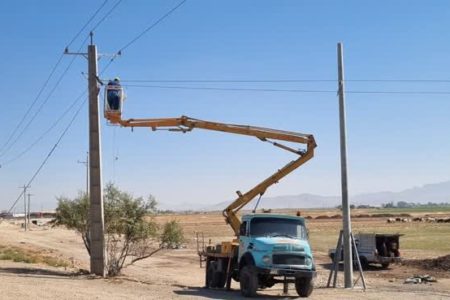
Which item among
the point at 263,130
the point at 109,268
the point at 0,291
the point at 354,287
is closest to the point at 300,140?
the point at 263,130

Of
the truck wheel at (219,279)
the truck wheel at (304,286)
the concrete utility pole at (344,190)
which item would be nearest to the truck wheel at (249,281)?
the truck wheel at (304,286)

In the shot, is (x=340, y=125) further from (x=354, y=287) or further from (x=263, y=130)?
(x=354, y=287)

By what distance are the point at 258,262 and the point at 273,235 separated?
3.89ft

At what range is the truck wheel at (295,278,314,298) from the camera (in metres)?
22.0

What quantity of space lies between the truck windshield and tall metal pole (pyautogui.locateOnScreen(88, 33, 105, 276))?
9249mm

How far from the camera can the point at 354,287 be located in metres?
25.9

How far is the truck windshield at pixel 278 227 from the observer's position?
2239 cm

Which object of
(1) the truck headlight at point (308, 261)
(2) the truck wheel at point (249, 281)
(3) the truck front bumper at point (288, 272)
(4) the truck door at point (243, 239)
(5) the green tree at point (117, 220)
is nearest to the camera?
(3) the truck front bumper at point (288, 272)

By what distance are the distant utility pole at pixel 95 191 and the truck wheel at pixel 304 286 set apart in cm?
1052

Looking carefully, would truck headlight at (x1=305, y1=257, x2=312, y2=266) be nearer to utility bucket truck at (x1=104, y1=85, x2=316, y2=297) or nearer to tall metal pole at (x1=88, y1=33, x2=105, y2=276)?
utility bucket truck at (x1=104, y1=85, x2=316, y2=297)

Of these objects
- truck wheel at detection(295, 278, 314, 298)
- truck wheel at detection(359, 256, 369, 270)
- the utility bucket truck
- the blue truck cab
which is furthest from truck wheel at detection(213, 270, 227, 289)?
truck wheel at detection(359, 256, 369, 270)

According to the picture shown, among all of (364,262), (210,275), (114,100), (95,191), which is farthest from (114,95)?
(364,262)

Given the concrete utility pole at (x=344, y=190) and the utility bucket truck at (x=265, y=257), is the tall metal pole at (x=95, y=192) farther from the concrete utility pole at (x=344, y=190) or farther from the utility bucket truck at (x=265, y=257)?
the concrete utility pole at (x=344, y=190)

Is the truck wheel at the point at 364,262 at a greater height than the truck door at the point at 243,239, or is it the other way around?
the truck door at the point at 243,239
